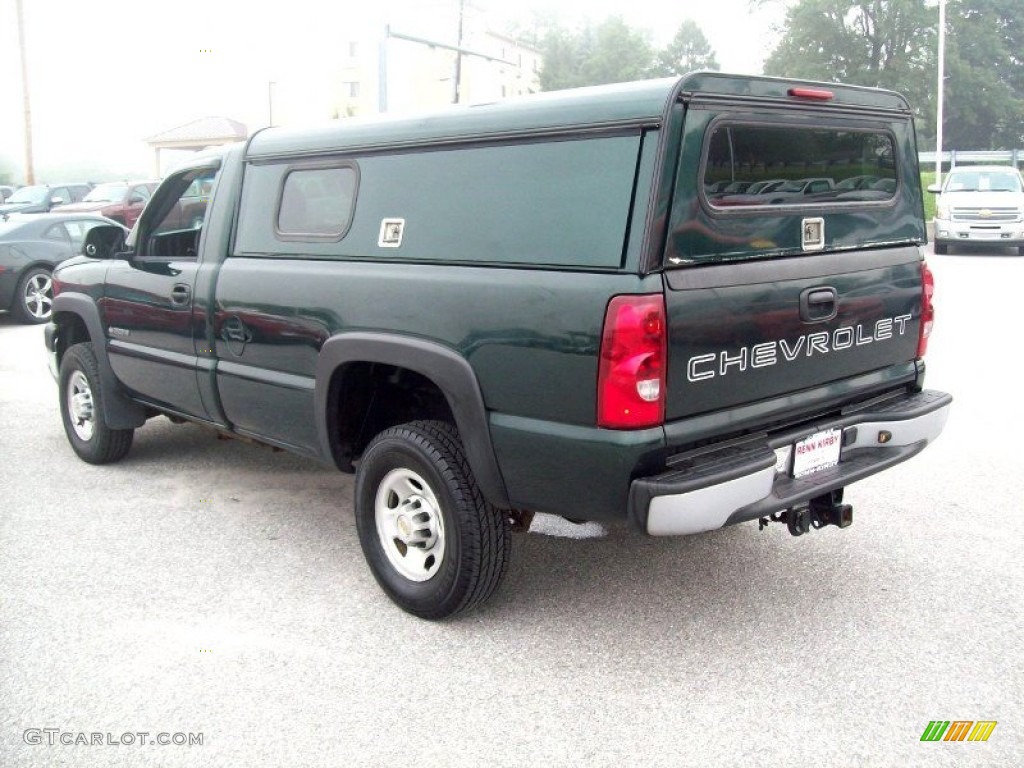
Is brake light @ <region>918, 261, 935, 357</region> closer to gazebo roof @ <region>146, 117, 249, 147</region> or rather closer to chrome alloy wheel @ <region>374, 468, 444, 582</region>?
chrome alloy wheel @ <region>374, 468, 444, 582</region>

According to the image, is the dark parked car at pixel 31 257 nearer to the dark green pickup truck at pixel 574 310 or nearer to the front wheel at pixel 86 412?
the front wheel at pixel 86 412

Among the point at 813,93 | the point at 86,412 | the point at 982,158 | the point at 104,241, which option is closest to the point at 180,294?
the point at 104,241

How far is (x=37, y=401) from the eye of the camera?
8.12 meters

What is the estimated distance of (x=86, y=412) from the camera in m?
6.03

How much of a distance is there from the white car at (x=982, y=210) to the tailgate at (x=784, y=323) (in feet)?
54.9

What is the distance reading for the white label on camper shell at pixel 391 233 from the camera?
152 inches

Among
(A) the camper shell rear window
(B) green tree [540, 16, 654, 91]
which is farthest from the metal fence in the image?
(A) the camper shell rear window

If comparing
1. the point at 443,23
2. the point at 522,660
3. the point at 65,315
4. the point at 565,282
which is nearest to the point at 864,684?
the point at 522,660

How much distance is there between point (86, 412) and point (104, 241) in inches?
43.4

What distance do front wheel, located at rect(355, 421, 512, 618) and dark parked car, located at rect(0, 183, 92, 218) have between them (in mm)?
22840

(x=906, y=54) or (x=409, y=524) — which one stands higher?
(x=906, y=54)

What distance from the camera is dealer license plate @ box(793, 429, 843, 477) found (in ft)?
11.9

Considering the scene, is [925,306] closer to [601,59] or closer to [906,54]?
[906,54]

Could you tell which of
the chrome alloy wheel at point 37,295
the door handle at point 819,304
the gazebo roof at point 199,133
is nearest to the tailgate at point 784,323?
the door handle at point 819,304
